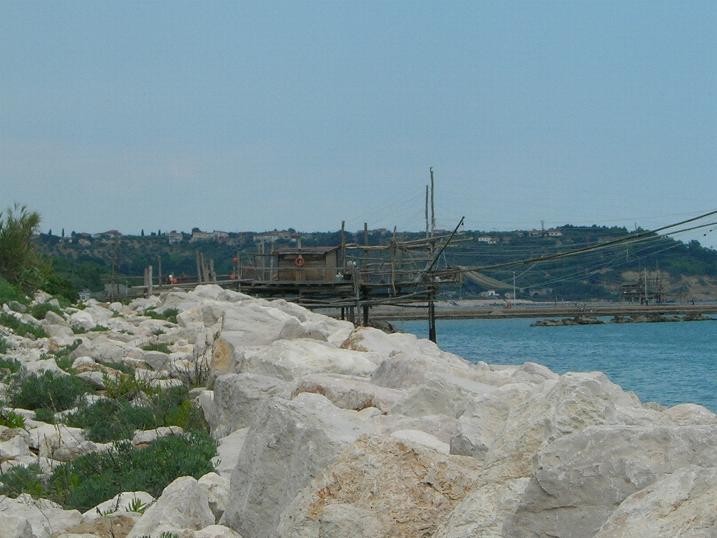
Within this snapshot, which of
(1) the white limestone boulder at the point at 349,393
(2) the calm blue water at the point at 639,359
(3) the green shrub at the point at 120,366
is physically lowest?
(2) the calm blue water at the point at 639,359

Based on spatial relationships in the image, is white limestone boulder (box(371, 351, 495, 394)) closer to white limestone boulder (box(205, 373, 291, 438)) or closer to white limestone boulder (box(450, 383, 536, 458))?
white limestone boulder (box(205, 373, 291, 438))

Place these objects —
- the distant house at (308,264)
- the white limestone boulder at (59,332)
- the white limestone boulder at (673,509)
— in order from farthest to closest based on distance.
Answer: the distant house at (308,264) → the white limestone boulder at (59,332) → the white limestone boulder at (673,509)

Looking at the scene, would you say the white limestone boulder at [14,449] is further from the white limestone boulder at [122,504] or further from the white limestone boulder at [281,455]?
the white limestone boulder at [281,455]

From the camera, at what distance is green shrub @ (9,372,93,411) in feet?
35.2

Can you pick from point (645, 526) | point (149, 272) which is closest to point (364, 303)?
point (149, 272)

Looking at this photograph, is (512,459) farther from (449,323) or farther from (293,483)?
(449,323)

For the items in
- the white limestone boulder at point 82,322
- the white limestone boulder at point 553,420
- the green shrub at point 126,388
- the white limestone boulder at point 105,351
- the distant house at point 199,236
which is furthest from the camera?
the distant house at point 199,236

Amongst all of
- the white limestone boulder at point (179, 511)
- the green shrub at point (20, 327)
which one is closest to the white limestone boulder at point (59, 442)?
the white limestone boulder at point (179, 511)

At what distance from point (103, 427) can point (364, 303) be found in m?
29.4

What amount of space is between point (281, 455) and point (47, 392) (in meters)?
5.80

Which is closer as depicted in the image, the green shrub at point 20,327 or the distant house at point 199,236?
the green shrub at point 20,327

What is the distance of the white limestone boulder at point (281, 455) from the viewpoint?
529 centimetres

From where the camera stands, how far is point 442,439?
6.22 m

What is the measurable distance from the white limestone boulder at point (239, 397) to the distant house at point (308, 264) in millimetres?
31329
